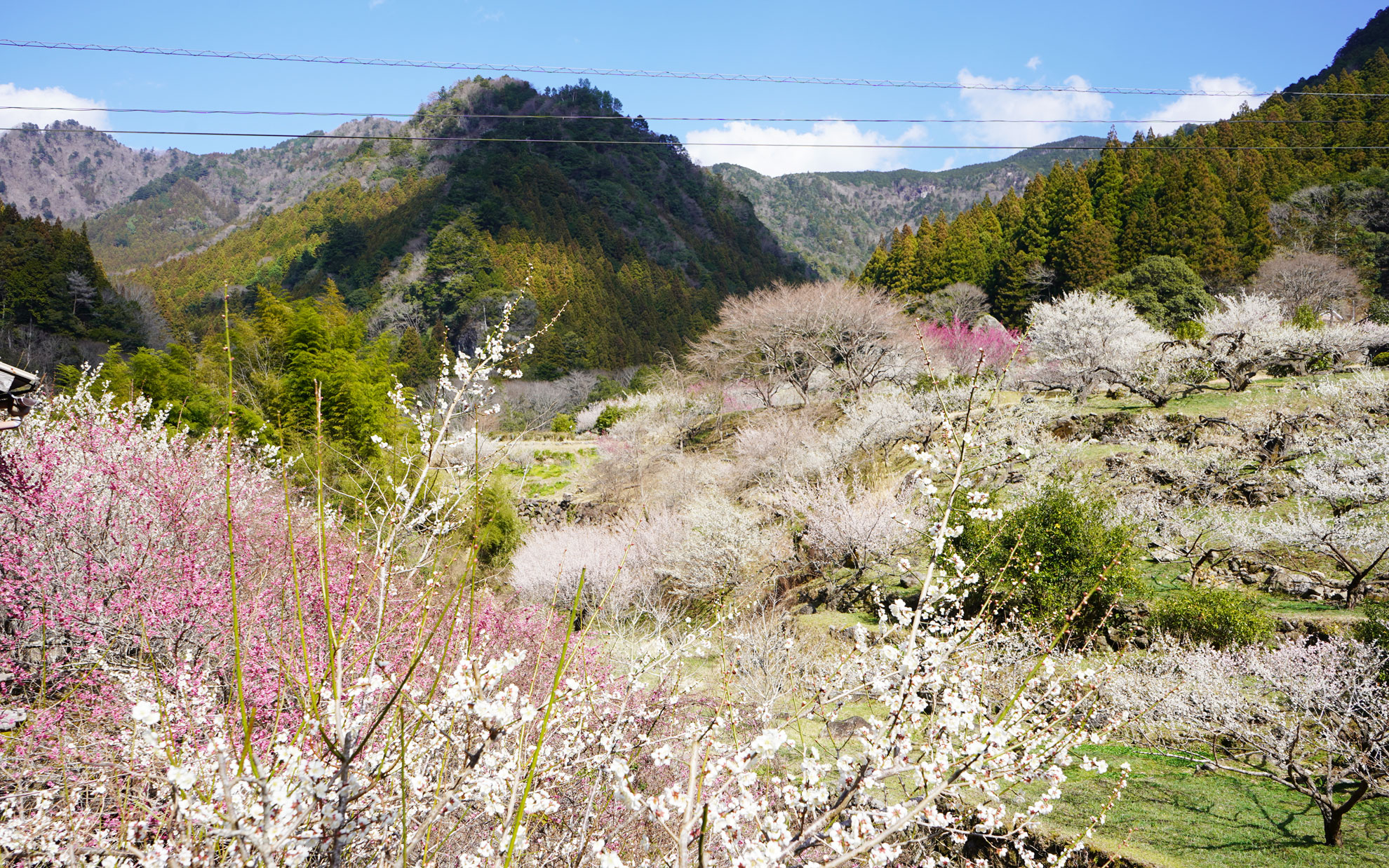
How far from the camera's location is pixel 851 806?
2.02 metres

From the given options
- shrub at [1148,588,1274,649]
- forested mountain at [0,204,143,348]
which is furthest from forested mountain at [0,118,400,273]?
shrub at [1148,588,1274,649]

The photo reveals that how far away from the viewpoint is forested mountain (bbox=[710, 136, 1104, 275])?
111 metres

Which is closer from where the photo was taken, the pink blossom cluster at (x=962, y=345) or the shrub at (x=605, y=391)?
the pink blossom cluster at (x=962, y=345)

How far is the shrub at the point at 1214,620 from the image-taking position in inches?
261

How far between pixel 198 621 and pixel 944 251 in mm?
40585

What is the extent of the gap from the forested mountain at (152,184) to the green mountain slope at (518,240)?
50.8 feet

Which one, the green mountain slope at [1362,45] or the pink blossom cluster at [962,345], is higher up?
the green mountain slope at [1362,45]

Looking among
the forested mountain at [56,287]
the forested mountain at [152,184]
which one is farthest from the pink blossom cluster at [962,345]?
the forested mountain at [152,184]

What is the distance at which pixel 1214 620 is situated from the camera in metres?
6.73

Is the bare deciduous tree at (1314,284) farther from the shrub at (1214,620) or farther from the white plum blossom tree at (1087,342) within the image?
the shrub at (1214,620)

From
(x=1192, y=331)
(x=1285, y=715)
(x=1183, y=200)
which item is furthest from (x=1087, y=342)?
(x=1183, y=200)

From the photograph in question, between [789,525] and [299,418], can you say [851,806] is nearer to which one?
[789,525]

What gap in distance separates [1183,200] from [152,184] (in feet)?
507

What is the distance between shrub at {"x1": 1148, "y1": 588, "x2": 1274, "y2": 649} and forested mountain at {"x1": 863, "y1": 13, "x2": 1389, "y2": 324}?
28.5 metres
